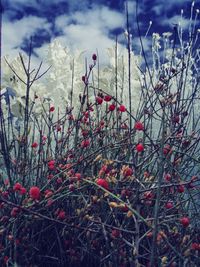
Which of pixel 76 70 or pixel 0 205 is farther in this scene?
pixel 76 70

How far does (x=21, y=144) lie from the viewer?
190cm

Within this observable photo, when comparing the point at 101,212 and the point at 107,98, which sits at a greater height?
the point at 107,98

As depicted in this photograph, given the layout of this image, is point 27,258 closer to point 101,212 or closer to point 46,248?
point 46,248

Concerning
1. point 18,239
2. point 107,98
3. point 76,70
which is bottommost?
point 18,239

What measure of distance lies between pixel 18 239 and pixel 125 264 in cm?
43

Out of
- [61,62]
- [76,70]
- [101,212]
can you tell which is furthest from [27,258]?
[61,62]

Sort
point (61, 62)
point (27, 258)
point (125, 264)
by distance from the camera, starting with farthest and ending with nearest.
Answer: point (61, 62)
point (27, 258)
point (125, 264)

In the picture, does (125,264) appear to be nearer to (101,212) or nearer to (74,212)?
(101,212)

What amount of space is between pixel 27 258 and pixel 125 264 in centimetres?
40

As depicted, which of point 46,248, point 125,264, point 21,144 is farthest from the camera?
point 21,144

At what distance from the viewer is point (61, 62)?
5406mm

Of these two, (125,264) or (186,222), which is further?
(125,264)

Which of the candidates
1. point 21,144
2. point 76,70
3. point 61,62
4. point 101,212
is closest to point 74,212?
point 101,212

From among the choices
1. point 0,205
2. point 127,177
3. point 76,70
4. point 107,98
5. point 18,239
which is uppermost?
point 76,70
